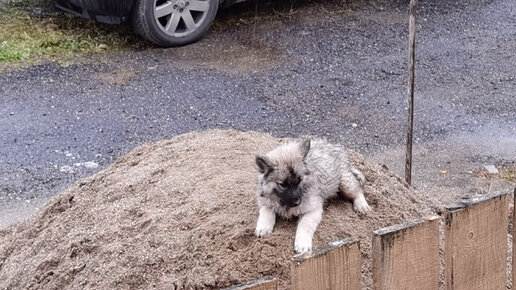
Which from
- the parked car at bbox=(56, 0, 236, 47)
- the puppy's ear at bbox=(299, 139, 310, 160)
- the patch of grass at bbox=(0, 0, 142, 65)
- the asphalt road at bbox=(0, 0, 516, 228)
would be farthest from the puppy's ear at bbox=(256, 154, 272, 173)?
Result: the patch of grass at bbox=(0, 0, 142, 65)

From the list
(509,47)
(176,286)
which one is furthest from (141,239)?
(509,47)

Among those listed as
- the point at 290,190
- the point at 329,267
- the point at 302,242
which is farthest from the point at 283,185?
the point at 329,267

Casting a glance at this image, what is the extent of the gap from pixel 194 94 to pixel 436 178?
3.07 metres

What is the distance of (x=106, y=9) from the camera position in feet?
33.2

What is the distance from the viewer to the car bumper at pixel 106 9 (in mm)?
10055

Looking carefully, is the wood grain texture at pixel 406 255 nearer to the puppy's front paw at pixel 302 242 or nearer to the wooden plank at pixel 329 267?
the wooden plank at pixel 329 267

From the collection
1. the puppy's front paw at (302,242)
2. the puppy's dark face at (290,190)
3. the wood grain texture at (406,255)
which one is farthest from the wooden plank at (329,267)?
the puppy's dark face at (290,190)

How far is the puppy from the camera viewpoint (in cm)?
393

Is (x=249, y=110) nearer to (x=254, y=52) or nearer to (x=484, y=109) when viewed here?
(x=254, y=52)

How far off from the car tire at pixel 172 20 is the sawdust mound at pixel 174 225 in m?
4.98

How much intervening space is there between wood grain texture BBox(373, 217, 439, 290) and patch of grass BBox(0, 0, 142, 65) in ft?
26.2

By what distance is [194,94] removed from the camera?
9.32 metres

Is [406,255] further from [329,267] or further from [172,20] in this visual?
[172,20]

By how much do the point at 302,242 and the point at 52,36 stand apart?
7.59 m
